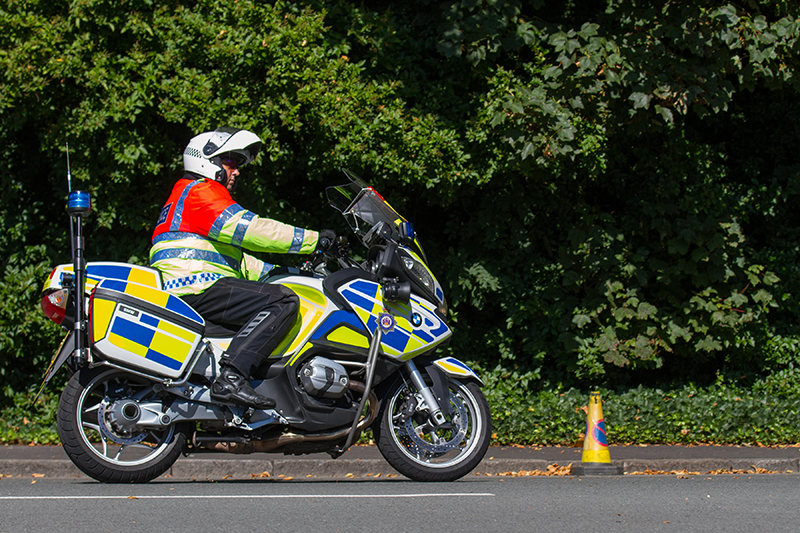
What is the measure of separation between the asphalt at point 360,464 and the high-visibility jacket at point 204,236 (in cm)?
205

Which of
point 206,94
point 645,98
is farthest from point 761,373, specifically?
point 206,94

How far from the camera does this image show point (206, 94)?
27.9 ft

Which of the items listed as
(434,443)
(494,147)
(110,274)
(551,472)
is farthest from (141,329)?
(494,147)

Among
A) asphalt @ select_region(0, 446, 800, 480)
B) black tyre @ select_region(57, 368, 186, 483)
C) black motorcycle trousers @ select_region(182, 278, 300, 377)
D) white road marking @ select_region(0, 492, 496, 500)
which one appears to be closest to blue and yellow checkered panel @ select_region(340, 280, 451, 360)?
black motorcycle trousers @ select_region(182, 278, 300, 377)

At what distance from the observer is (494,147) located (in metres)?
9.05

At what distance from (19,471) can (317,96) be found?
4.31 metres

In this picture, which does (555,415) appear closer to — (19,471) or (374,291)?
(374,291)

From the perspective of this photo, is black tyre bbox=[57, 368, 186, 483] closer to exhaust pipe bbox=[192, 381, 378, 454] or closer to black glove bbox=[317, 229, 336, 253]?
exhaust pipe bbox=[192, 381, 378, 454]

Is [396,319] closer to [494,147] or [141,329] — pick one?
[141,329]

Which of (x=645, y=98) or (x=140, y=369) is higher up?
(x=645, y=98)

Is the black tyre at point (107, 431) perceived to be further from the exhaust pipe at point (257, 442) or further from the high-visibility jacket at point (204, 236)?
the high-visibility jacket at point (204, 236)

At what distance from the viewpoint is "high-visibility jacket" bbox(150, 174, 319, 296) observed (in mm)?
5676

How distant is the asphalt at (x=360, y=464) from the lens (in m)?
7.15

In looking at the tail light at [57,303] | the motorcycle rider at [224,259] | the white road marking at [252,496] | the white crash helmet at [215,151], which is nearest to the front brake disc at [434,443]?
the white road marking at [252,496]
